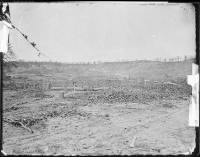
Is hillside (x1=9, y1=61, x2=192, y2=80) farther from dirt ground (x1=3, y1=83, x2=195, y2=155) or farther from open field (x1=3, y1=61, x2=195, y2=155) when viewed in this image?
dirt ground (x1=3, y1=83, x2=195, y2=155)

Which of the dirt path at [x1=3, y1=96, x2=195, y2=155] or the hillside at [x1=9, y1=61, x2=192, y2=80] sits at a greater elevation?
the hillside at [x1=9, y1=61, x2=192, y2=80]

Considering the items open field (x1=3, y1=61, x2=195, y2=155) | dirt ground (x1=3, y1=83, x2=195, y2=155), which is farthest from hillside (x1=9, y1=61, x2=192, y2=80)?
dirt ground (x1=3, y1=83, x2=195, y2=155)

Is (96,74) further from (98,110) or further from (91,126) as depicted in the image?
(91,126)

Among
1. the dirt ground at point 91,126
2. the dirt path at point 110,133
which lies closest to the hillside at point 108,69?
the dirt ground at point 91,126

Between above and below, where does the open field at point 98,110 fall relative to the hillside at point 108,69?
below

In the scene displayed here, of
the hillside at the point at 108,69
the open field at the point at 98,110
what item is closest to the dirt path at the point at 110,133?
the open field at the point at 98,110

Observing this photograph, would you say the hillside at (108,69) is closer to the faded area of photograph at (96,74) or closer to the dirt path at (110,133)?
the faded area of photograph at (96,74)

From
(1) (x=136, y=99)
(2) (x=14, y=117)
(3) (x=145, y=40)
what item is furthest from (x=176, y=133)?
(2) (x=14, y=117)

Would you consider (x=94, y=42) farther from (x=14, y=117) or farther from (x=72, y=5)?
(x=14, y=117)
